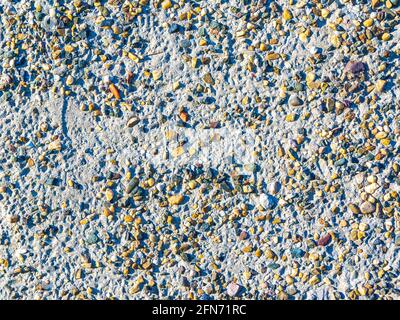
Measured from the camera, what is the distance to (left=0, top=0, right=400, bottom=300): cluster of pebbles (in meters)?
2.18

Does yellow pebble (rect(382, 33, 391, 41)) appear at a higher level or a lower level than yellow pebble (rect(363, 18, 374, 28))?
lower

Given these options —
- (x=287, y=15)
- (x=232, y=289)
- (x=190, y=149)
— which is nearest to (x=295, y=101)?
(x=287, y=15)

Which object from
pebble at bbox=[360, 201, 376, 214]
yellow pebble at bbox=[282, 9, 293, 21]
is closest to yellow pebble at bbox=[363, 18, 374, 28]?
yellow pebble at bbox=[282, 9, 293, 21]

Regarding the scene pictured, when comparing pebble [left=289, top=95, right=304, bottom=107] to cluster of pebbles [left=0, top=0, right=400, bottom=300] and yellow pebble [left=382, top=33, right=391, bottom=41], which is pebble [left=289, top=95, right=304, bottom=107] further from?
yellow pebble [left=382, top=33, right=391, bottom=41]

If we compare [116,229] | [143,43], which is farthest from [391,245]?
[143,43]

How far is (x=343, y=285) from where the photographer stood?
2.17m

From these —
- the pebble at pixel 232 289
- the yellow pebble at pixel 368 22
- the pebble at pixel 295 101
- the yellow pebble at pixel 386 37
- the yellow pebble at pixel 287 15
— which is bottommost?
the pebble at pixel 232 289

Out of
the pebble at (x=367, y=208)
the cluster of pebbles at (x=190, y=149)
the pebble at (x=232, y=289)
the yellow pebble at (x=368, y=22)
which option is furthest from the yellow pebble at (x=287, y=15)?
the pebble at (x=232, y=289)

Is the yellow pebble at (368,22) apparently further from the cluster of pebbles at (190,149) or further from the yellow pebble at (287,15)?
the yellow pebble at (287,15)

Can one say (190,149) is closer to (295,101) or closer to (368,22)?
(295,101)

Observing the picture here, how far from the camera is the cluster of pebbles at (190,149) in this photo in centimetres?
218

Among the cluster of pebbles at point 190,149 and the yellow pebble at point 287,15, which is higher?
the yellow pebble at point 287,15
